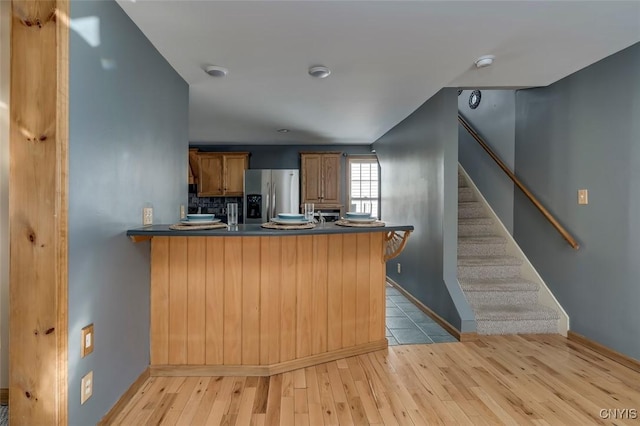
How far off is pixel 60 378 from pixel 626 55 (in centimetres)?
406

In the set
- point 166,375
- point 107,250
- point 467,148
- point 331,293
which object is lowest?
point 166,375

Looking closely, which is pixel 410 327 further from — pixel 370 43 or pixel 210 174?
pixel 210 174

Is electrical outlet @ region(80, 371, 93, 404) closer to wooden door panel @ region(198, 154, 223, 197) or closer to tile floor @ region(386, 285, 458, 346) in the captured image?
tile floor @ region(386, 285, 458, 346)

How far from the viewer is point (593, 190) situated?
111 inches

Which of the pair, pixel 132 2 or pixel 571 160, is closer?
pixel 132 2

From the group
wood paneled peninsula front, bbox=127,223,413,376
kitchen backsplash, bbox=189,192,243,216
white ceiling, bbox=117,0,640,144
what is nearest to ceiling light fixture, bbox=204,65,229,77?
white ceiling, bbox=117,0,640,144

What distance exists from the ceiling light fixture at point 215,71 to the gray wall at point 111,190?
1.19 ft

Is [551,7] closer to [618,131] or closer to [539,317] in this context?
[618,131]

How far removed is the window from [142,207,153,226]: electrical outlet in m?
4.31

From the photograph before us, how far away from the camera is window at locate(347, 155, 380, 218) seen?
623cm

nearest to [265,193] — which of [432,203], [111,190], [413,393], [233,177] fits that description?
[233,177]

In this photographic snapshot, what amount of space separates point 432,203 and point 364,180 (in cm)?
274

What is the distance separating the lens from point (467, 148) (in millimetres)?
4891

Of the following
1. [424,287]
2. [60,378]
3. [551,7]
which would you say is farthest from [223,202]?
[551,7]
